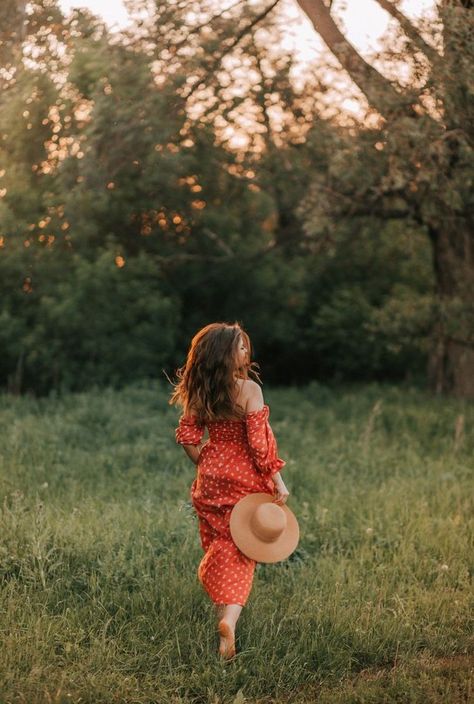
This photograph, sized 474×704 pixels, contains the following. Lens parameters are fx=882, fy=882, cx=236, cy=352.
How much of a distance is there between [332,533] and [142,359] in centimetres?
890

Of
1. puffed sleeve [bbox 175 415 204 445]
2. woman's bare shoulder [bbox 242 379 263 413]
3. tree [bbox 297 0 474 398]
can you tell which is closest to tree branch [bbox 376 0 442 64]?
tree [bbox 297 0 474 398]

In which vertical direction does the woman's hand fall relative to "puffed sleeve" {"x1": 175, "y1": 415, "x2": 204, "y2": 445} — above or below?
below

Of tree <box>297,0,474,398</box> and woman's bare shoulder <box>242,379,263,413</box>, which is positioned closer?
woman's bare shoulder <box>242,379,263,413</box>

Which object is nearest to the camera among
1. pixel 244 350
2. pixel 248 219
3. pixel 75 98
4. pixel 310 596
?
pixel 244 350

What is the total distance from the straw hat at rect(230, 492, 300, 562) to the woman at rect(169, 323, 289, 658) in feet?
0.32

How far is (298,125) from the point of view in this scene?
14.6 m

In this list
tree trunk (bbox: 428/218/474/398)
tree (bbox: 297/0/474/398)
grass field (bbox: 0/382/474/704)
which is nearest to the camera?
grass field (bbox: 0/382/474/704)

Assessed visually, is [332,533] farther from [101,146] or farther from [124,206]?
[124,206]

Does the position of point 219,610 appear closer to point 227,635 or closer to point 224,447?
point 227,635

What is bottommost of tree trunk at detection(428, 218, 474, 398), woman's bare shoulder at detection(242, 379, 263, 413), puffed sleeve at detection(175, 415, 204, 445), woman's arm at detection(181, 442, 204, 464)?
tree trunk at detection(428, 218, 474, 398)

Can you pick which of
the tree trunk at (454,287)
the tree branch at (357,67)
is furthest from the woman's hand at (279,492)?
the tree trunk at (454,287)

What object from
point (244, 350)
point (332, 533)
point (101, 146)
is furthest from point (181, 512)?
point (101, 146)

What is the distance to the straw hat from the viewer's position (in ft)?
15.1

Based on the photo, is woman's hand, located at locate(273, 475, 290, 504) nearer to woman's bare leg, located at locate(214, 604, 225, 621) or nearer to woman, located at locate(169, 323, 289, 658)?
woman, located at locate(169, 323, 289, 658)
